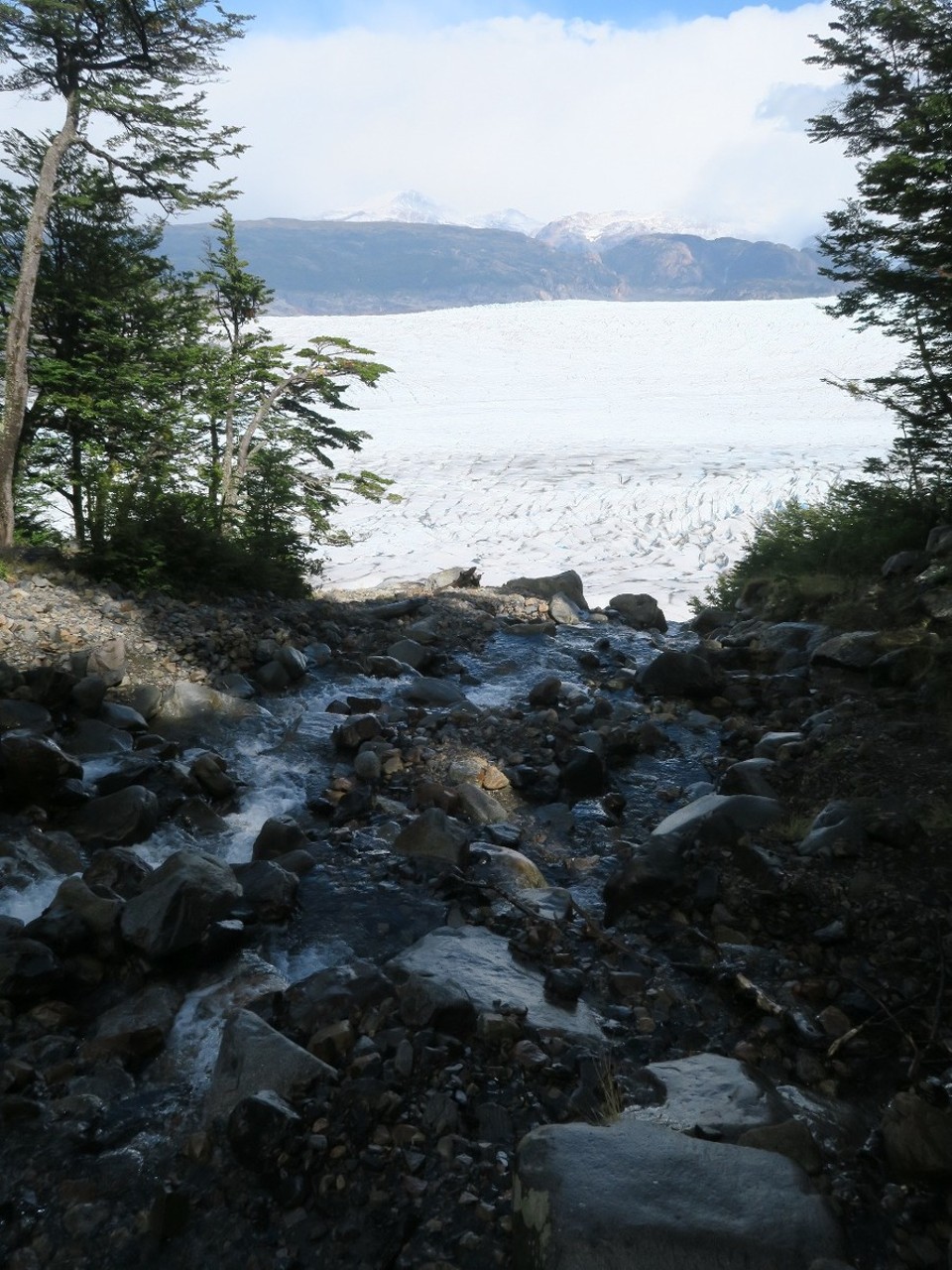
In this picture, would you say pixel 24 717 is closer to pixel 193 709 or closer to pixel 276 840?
pixel 193 709

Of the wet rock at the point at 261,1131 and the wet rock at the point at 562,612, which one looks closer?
the wet rock at the point at 261,1131

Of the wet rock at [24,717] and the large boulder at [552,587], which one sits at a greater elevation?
the wet rock at [24,717]

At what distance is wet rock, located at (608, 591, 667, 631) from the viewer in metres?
10.4

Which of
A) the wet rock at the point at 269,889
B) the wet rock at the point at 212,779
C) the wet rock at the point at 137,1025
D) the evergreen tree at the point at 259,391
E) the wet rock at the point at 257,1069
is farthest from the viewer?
the evergreen tree at the point at 259,391

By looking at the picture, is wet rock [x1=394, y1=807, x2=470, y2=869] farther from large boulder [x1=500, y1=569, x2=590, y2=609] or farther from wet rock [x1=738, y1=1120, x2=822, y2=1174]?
large boulder [x1=500, y1=569, x2=590, y2=609]

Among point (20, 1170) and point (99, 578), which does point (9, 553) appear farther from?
point (20, 1170)

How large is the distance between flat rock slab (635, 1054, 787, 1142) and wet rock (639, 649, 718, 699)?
3881 mm

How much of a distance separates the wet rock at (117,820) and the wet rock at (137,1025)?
115 cm

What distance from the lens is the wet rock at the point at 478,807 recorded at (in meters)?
4.45

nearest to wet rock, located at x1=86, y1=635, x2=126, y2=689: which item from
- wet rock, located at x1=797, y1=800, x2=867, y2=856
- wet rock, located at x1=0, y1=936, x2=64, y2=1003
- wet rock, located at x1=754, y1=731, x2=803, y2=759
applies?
wet rock, located at x1=0, y1=936, x2=64, y2=1003

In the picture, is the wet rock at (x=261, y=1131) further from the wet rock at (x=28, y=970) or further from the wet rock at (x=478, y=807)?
the wet rock at (x=478, y=807)

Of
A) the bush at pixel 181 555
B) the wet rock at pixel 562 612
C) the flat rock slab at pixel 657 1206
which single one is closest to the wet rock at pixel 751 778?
the flat rock slab at pixel 657 1206

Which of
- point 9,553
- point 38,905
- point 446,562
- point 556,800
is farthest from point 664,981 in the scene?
point 446,562

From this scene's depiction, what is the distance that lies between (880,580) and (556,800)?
3.88 metres
